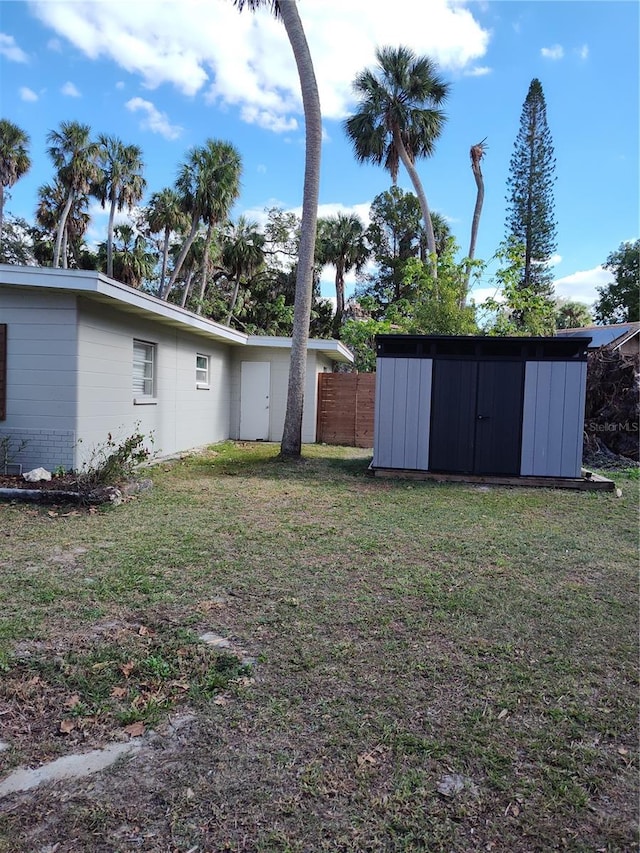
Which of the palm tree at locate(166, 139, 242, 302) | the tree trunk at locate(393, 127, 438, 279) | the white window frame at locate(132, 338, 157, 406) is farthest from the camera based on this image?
the palm tree at locate(166, 139, 242, 302)

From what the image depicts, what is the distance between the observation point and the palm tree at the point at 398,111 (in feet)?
56.6

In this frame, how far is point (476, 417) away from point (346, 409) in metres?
5.62

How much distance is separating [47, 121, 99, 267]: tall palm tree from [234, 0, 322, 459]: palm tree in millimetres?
15781

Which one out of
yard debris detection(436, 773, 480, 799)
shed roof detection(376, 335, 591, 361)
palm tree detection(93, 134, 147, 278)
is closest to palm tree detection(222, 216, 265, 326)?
palm tree detection(93, 134, 147, 278)

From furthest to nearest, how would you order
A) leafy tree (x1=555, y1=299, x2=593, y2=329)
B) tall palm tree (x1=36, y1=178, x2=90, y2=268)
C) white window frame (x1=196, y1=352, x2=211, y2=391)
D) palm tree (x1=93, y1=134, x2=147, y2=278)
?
leafy tree (x1=555, y1=299, x2=593, y2=329) → tall palm tree (x1=36, y1=178, x2=90, y2=268) → palm tree (x1=93, y1=134, x2=147, y2=278) → white window frame (x1=196, y1=352, x2=211, y2=391)

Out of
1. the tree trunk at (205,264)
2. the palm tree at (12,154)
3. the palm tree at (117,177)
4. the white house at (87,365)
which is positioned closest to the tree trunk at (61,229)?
the palm tree at (117,177)

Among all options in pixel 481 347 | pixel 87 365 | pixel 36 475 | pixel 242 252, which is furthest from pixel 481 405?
pixel 242 252

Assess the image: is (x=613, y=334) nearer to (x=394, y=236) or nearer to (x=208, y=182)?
(x=394, y=236)

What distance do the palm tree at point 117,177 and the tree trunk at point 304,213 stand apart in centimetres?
1588

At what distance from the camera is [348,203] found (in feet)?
85.9

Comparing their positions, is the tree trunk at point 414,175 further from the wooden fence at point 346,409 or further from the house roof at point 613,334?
the wooden fence at point 346,409

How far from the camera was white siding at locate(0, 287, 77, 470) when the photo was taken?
291 inches

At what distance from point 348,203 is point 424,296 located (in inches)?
481

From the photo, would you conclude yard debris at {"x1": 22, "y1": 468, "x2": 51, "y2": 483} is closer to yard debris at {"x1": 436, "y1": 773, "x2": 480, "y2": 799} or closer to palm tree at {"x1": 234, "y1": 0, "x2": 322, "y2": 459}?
palm tree at {"x1": 234, "y1": 0, "x2": 322, "y2": 459}
